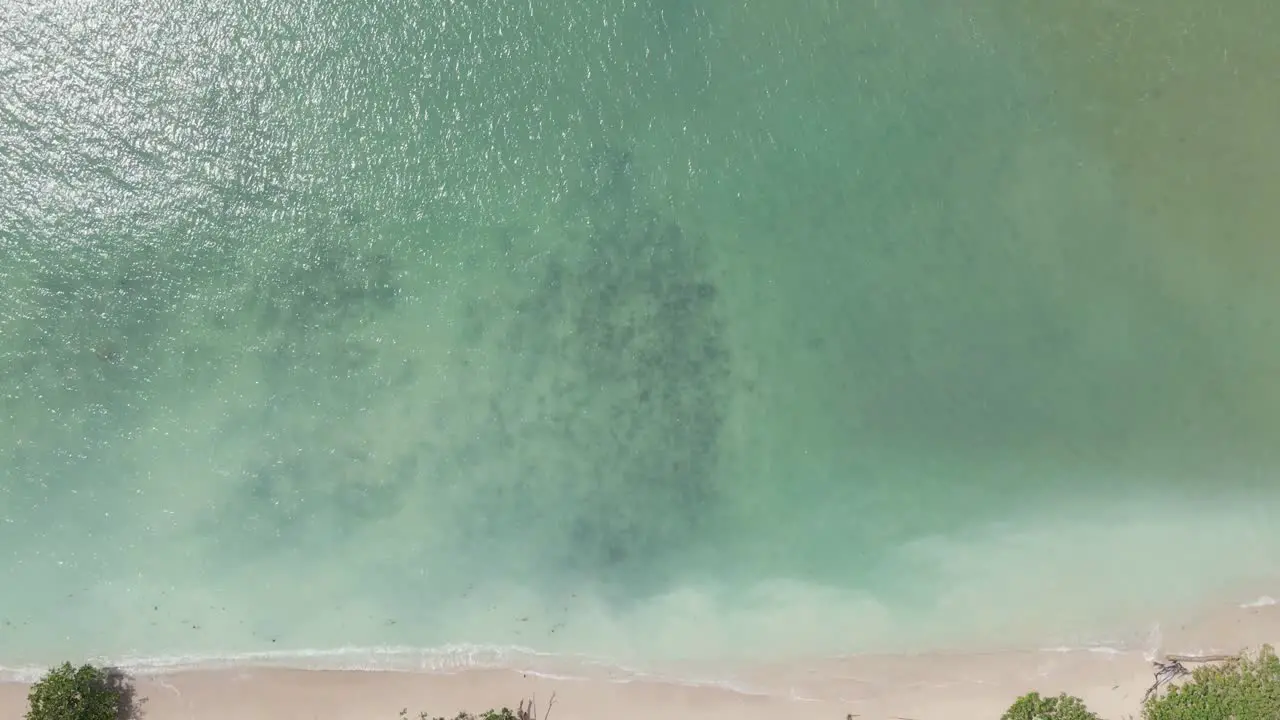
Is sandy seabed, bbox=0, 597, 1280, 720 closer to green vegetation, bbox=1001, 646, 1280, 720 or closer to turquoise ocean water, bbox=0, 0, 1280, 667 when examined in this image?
green vegetation, bbox=1001, 646, 1280, 720

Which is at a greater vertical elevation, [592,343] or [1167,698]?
[592,343]

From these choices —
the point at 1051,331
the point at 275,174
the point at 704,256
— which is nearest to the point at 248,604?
the point at 275,174

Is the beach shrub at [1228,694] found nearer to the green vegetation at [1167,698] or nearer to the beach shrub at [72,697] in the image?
the green vegetation at [1167,698]

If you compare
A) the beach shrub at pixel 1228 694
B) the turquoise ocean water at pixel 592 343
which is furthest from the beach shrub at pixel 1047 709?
the beach shrub at pixel 1228 694

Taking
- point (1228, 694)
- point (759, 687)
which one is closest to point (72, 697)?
point (759, 687)

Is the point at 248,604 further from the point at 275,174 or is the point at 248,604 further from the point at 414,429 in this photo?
the point at 275,174

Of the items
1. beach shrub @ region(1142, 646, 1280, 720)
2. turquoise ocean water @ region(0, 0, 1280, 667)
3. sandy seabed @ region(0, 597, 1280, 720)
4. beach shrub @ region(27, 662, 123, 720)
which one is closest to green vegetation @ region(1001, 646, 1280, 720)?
beach shrub @ region(1142, 646, 1280, 720)

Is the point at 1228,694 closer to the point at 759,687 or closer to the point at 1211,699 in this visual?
the point at 1211,699
